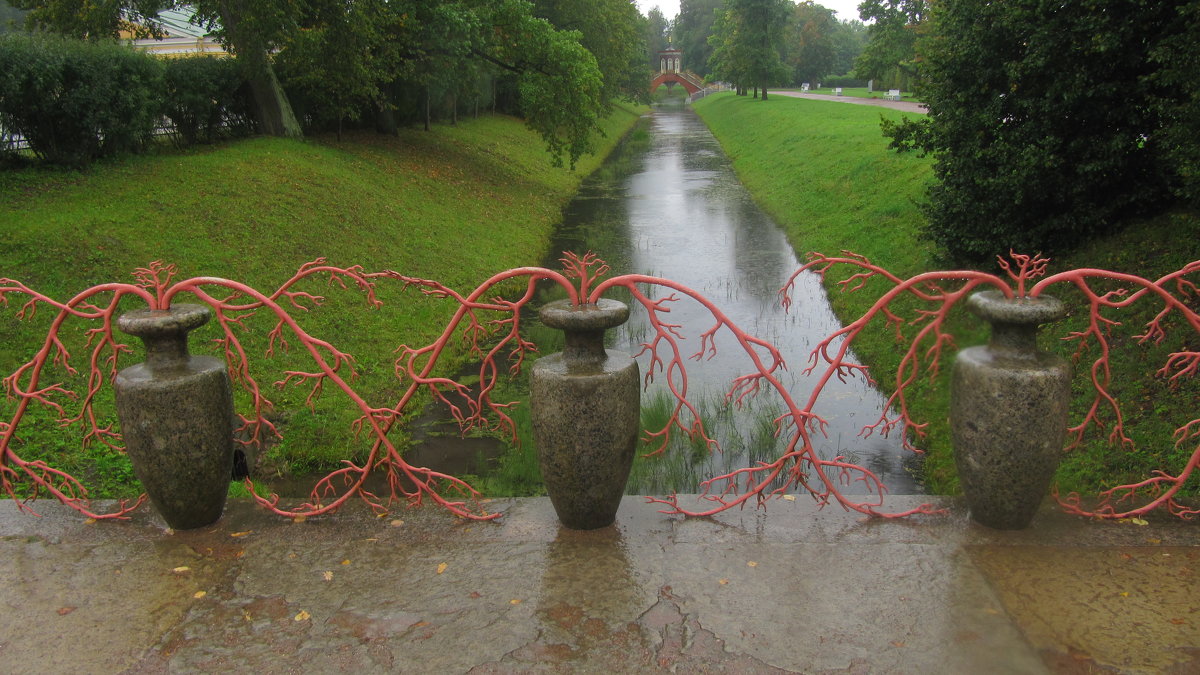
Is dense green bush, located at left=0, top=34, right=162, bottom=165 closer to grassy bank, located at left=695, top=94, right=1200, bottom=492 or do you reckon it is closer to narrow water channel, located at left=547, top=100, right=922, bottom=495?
narrow water channel, located at left=547, top=100, right=922, bottom=495

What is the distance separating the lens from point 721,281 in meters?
15.3

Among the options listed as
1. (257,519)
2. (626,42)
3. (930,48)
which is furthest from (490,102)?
(257,519)

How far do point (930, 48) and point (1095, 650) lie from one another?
30.8 feet

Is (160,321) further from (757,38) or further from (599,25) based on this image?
(757,38)

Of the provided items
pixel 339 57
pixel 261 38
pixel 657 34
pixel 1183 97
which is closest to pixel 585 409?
pixel 1183 97

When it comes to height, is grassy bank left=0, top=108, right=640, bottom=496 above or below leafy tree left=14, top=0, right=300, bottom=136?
below

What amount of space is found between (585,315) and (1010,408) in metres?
2.08

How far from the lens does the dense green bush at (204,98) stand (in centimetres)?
1705

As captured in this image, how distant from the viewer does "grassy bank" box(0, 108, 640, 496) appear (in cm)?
863

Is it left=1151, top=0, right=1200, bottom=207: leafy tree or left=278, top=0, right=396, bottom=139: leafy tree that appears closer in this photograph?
left=1151, top=0, right=1200, bottom=207: leafy tree

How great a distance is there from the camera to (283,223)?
13.8 meters

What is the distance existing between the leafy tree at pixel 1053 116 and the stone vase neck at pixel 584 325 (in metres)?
6.16

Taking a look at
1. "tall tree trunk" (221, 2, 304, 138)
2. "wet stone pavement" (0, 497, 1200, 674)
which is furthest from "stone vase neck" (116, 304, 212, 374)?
"tall tree trunk" (221, 2, 304, 138)

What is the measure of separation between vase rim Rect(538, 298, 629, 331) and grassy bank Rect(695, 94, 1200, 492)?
2438 millimetres
